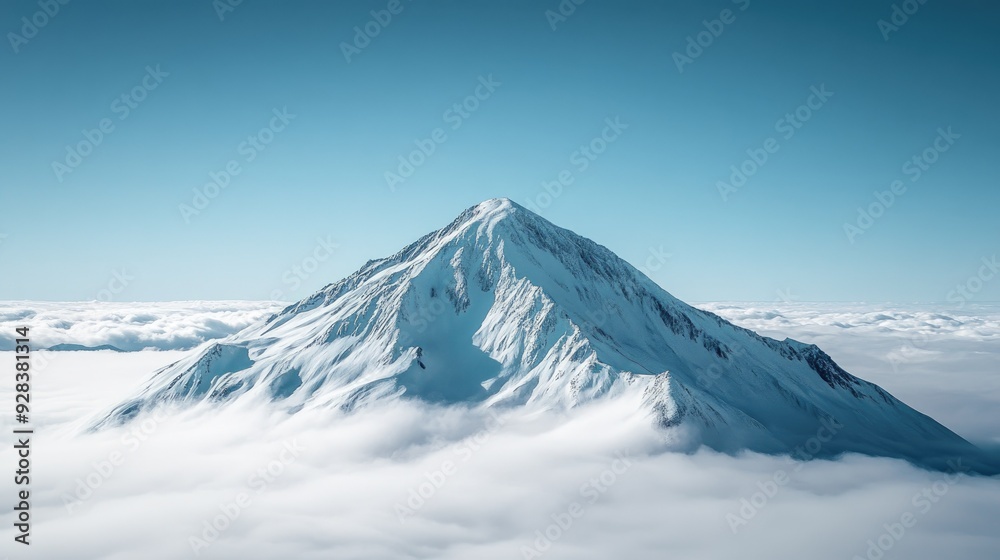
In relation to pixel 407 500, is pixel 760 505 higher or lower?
lower

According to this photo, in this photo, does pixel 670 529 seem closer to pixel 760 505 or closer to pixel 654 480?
pixel 654 480

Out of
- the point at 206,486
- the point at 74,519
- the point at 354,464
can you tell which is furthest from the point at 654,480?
the point at 74,519

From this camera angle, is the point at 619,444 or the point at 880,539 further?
the point at 619,444

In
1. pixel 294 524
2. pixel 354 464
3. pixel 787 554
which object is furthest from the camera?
pixel 354 464

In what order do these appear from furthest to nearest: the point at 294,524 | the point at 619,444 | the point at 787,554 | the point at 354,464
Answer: the point at 354,464, the point at 619,444, the point at 294,524, the point at 787,554

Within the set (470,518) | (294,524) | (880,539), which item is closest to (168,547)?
(294,524)

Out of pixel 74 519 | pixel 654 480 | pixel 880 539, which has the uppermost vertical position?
pixel 74 519

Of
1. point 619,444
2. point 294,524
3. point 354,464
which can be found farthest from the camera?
point 354,464

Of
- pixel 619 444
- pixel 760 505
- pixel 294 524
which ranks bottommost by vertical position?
pixel 760 505

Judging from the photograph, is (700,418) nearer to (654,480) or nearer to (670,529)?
(654,480)
